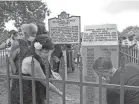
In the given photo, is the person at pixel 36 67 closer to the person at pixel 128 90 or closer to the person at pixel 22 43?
the person at pixel 128 90

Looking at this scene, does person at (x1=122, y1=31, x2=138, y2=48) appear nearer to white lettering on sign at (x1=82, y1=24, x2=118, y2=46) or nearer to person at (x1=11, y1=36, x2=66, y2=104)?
white lettering on sign at (x1=82, y1=24, x2=118, y2=46)

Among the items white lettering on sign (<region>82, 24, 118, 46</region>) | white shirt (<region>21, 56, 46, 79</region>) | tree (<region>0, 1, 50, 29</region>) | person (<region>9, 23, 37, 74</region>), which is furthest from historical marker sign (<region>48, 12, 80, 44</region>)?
tree (<region>0, 1, 50, 29</region>)

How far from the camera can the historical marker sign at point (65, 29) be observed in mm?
4809

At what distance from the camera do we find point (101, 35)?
3.69 meters

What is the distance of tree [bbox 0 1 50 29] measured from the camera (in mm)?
8250

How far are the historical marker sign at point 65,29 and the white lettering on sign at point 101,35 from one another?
3.44ft

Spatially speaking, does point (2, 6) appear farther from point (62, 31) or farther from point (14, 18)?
point (62, 31)

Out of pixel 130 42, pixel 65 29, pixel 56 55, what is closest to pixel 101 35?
pixel 65 29

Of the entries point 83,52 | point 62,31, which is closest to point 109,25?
point 83,52

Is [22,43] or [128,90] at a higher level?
[22,43]

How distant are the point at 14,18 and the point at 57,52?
3.67 metres

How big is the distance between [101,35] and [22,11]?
5900 millimetres

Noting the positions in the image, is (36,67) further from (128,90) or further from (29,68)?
(128,90)

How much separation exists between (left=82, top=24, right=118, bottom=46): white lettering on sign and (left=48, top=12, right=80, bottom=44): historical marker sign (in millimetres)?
1049
